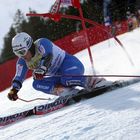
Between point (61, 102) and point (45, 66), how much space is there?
628mm

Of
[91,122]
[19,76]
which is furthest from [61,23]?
[91,122]

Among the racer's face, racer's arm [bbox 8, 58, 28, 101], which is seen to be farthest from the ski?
the racer's face

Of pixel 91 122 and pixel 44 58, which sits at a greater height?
pixel 44 58

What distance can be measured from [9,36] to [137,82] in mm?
76601

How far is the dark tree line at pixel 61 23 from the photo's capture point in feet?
129

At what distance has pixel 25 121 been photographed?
6.67 meters

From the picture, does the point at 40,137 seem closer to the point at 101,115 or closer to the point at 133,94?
the point at 101,115

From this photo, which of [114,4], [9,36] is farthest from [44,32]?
[114,4]

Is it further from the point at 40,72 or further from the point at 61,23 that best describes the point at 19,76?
the point at 61,23

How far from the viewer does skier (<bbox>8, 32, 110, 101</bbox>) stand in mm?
7387

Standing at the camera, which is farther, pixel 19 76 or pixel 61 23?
pixel 61 23

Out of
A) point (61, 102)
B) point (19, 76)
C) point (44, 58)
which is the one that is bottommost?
point (61, 102)

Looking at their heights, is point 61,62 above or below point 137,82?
above

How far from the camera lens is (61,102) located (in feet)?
23.2
